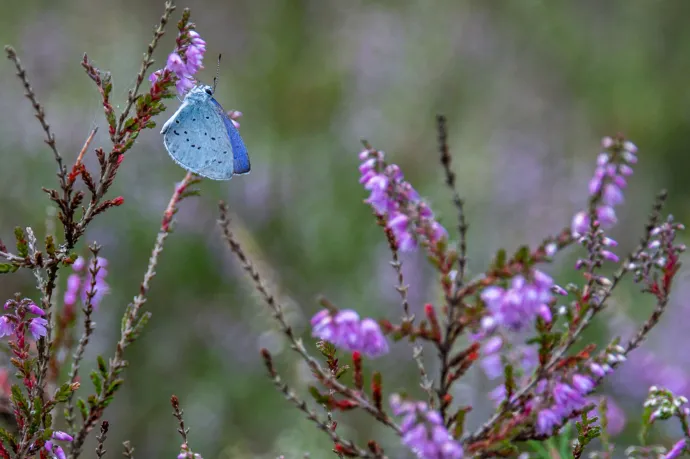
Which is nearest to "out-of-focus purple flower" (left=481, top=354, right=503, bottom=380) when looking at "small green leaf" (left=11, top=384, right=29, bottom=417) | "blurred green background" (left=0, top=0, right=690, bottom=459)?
"small green leaf" (left=11, top=384, right=29, bottom=417)

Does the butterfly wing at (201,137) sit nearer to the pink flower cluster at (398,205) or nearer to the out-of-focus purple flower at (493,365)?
the pink flower cluster at (398,205)

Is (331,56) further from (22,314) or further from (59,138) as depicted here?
(22,314)

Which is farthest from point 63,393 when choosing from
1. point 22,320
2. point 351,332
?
point 351,332

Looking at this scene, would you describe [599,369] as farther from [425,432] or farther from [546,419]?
[425,432]

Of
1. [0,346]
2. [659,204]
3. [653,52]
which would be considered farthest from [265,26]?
[659,204]

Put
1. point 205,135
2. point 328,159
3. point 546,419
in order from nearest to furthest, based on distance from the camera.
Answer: point 546,419, point 205,135, point 328,159

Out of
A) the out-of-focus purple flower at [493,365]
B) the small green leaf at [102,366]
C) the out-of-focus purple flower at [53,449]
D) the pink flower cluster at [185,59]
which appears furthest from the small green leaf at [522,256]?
the out-of-focus purple flower at [53,449]

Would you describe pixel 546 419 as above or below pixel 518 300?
below

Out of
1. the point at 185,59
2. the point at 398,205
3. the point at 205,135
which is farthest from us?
A: the point at 205,135

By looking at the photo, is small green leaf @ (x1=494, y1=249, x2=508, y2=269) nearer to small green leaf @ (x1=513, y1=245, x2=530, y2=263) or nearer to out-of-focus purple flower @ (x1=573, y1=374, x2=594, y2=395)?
small green leaf @ (x1=513, y1=245, x2=530, y2=263)
